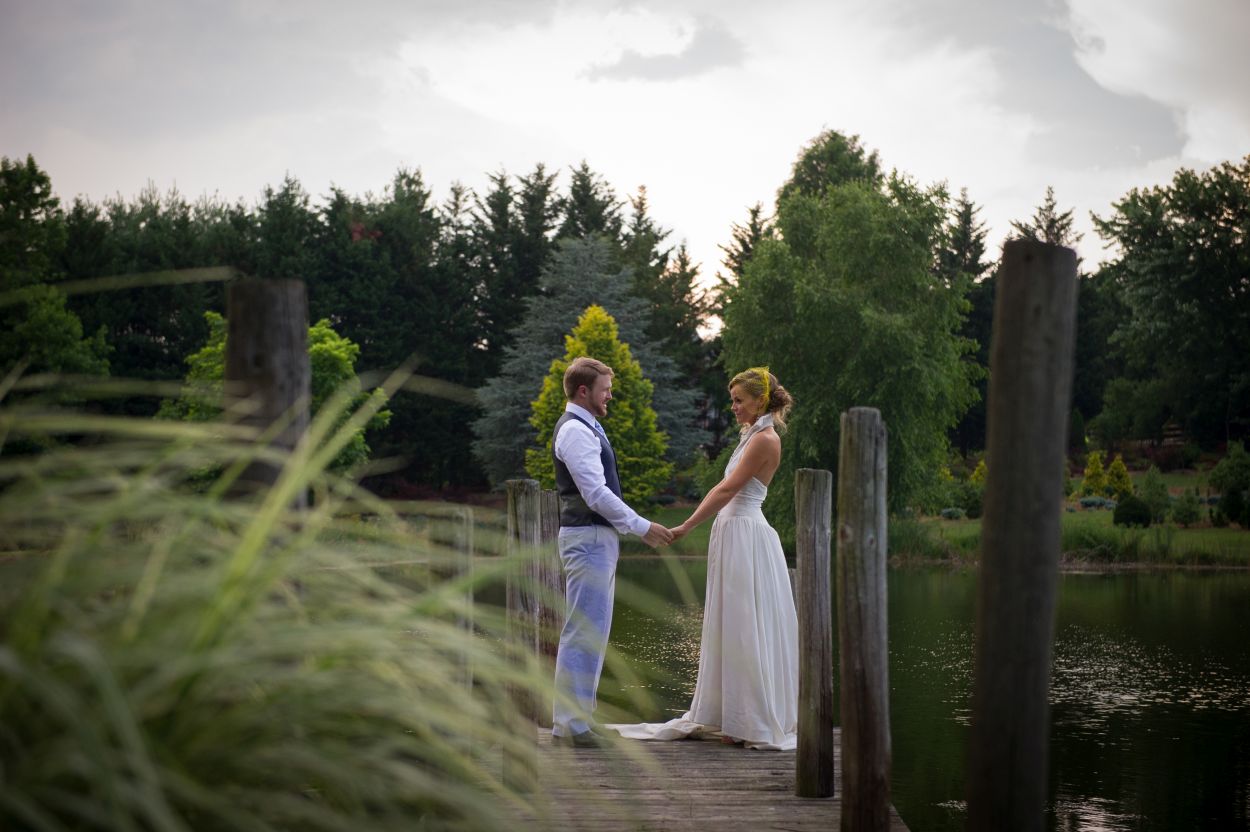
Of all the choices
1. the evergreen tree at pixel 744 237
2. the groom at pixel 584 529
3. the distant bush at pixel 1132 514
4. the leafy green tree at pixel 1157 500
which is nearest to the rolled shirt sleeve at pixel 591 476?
the groom at pixel 584 529

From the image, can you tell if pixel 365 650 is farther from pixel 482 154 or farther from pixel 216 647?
pixel 482 154

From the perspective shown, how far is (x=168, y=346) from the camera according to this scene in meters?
40.9

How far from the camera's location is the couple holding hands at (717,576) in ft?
21.5

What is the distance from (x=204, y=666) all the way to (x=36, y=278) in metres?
36.7

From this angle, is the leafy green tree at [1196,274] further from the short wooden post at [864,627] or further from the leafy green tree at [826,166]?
the short wooden post at [864,627]

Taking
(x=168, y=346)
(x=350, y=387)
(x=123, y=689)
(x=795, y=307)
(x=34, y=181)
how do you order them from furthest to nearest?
(x=168, y=346) → (x=34, y=181) → (x=795, y=307) → (x=350, y=387) → (x=123, y=689)

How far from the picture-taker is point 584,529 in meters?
6.61

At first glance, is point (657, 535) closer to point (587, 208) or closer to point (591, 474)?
point (591, 474)

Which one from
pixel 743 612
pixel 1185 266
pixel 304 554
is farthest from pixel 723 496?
pixel 1185 266

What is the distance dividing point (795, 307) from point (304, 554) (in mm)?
30147

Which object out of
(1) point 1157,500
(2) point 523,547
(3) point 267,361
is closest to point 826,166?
(1) point 1157,500

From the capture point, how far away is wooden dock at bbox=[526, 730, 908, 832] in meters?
4.98

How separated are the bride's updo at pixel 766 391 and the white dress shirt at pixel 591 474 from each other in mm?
958

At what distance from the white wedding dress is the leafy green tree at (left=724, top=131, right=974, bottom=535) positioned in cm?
2298
